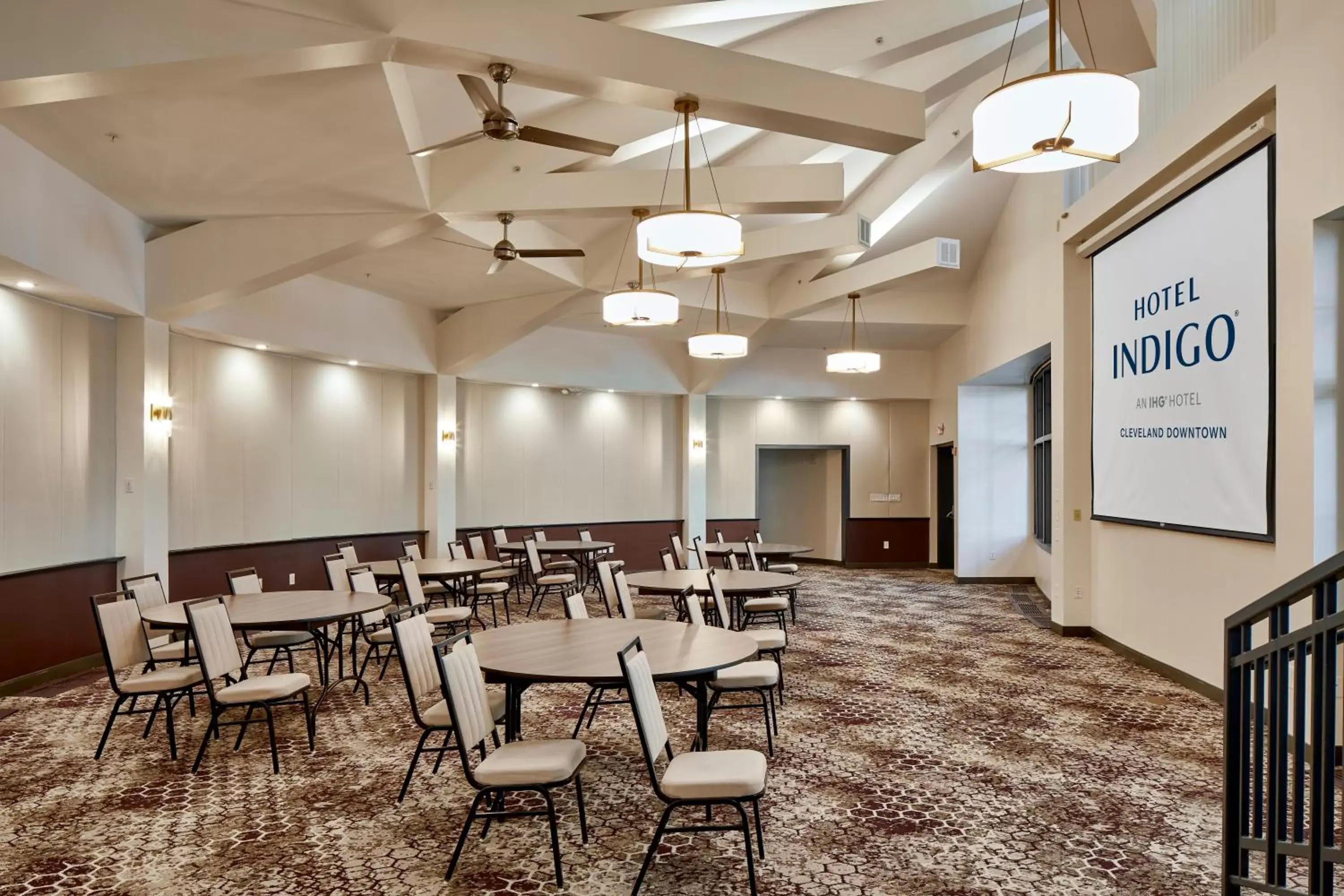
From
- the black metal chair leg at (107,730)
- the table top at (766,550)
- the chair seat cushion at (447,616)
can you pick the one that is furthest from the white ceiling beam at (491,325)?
the black metal chair leg at (107,730)

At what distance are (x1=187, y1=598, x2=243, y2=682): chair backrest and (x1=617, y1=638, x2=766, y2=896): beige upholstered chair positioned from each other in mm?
2801

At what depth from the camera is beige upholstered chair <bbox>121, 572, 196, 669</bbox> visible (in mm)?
5824

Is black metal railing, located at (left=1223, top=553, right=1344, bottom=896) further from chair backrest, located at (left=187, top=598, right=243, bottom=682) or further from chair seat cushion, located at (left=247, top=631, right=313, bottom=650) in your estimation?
chair seat cushion, located at (left=247, top=631, right=313, bottom=650)

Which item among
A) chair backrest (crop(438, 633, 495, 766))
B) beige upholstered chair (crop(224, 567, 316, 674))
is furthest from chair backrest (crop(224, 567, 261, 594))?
chair backrest (crop(438, 633, 495, 766))

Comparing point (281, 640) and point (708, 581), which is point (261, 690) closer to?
point (281, 640)

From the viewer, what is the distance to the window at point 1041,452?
12.0m

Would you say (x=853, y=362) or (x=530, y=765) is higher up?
(x=853, y=362)

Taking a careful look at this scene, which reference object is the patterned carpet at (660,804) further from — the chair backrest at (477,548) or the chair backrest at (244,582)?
the chair backrest at (477,548)

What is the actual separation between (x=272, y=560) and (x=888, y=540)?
10466 mm

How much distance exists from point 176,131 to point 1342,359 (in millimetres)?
7641

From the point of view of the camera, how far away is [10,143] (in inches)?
237

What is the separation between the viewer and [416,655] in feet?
14.7

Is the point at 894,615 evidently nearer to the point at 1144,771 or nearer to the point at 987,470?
the point at 987,470

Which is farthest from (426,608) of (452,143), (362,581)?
(452,143)
